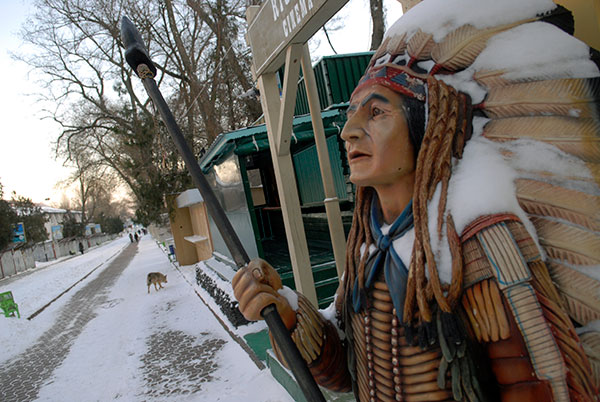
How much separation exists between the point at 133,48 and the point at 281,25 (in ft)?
4.42

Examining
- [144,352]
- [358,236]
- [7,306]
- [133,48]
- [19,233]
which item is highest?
[19,233]

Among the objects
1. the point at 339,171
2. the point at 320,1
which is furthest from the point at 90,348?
the point at 320,1

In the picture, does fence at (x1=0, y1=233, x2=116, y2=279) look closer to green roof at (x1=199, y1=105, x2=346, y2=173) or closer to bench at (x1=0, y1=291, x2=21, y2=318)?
bench at (x1=0, y1=291, x2=21, y2=318)

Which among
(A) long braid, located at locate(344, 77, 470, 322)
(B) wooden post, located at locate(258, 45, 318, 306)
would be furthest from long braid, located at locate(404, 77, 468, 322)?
(B) wooden post, located at locate(258, 45, 318, 306)

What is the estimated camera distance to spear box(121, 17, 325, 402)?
1.16 m

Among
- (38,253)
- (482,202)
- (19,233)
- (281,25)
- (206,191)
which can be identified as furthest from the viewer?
(38,253)

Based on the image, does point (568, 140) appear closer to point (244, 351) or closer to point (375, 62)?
point (375, 62)

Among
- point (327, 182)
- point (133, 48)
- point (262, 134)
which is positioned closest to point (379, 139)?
point (133, 48)

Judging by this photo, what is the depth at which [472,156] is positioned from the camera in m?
0.97

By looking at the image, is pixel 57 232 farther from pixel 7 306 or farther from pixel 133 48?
pixel 133 48

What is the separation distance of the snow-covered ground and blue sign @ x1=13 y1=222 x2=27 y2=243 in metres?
16.4

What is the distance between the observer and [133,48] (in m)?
1.40

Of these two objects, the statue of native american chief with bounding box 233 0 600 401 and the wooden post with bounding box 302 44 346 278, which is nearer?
the statue of native american chief with bounding box 233 0 600 401

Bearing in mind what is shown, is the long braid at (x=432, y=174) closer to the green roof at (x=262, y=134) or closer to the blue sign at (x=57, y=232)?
the green roof at (x=262, y=134)
